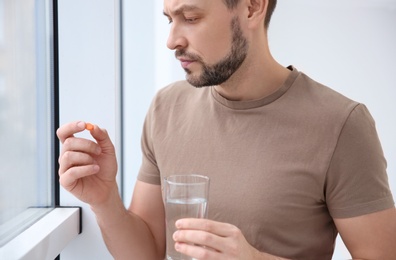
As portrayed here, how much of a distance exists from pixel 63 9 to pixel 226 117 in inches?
35.0

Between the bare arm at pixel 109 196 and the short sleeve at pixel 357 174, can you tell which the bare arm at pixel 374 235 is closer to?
the short sleeve at pixel 357 174

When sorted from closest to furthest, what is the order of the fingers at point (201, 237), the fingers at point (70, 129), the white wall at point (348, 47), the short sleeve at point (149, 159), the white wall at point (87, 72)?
the fingers at point (201, 237) < the fingers at point (70, 129) < the short sleeve at point (149, 159) < the white wall at point (87, 72) < the white wall at point (348, 47)

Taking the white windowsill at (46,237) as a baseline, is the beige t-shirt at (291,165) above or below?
above

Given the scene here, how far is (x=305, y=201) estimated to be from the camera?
1.14 metres

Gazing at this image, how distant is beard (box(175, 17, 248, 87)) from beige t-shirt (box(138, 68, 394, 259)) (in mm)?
96

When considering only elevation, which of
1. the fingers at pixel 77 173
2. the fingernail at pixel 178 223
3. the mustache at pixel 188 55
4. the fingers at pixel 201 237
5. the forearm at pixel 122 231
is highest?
the mustache at pixel 188 55

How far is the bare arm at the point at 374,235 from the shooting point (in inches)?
41.9

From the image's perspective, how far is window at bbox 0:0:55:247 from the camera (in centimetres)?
128

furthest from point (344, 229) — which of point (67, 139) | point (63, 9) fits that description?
point (63, 9)

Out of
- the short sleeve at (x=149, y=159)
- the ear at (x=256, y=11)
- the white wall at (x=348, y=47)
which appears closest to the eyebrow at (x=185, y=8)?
the ear at (x=256, y=11)

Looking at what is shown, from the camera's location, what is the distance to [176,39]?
1.14 meters

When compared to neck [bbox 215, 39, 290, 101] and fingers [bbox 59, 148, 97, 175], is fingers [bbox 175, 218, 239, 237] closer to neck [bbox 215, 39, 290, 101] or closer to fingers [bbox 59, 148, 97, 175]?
fingers [bbox 59, 148, 97, 175]

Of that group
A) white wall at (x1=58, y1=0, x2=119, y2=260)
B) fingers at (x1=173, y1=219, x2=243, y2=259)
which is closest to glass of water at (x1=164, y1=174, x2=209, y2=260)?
fingers at (x1=173, y1=219, x2=243, y2=259)

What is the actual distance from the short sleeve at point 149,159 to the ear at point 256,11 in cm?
Answer: 36
